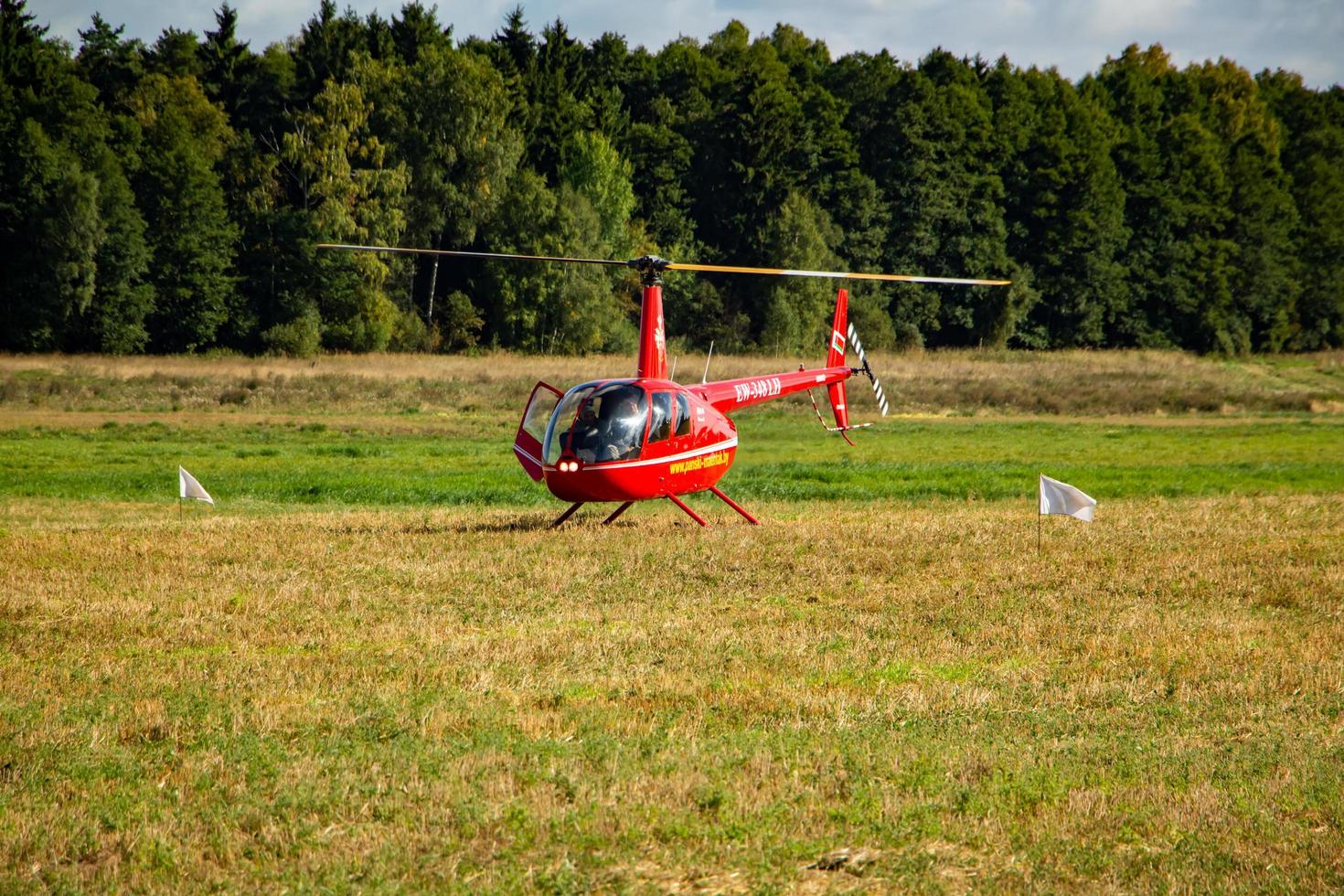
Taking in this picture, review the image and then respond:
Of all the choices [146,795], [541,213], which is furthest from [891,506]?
[541,213]

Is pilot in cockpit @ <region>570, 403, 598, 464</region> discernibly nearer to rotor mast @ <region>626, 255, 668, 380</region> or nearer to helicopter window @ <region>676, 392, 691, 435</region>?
helicopter window @ <region>676, 392, 691, 435</region>

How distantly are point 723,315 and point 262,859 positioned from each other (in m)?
69.9

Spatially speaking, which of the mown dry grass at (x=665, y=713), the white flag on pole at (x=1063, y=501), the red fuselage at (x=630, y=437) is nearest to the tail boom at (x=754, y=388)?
the red fuselage at (x=630, y=437)

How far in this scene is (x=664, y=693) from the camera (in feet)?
34.2

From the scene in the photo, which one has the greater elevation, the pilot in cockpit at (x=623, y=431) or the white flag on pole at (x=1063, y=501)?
the pilot in cockpit at (x=623, y=431)

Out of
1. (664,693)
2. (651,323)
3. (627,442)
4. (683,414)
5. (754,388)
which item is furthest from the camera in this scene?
(754,388)

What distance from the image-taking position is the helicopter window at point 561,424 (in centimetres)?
1777

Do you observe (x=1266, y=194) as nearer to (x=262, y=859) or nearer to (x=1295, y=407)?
(x=1295, y=407)

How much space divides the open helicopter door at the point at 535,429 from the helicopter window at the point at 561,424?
254mm

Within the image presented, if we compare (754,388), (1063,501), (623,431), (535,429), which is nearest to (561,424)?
(623,431)

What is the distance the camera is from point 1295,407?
177 feet

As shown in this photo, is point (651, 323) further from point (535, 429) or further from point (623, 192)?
point (623, 192)

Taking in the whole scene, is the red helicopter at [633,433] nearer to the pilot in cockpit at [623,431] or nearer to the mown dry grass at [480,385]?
the pilot in cockpit at [623,431]

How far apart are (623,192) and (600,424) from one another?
56.1m
